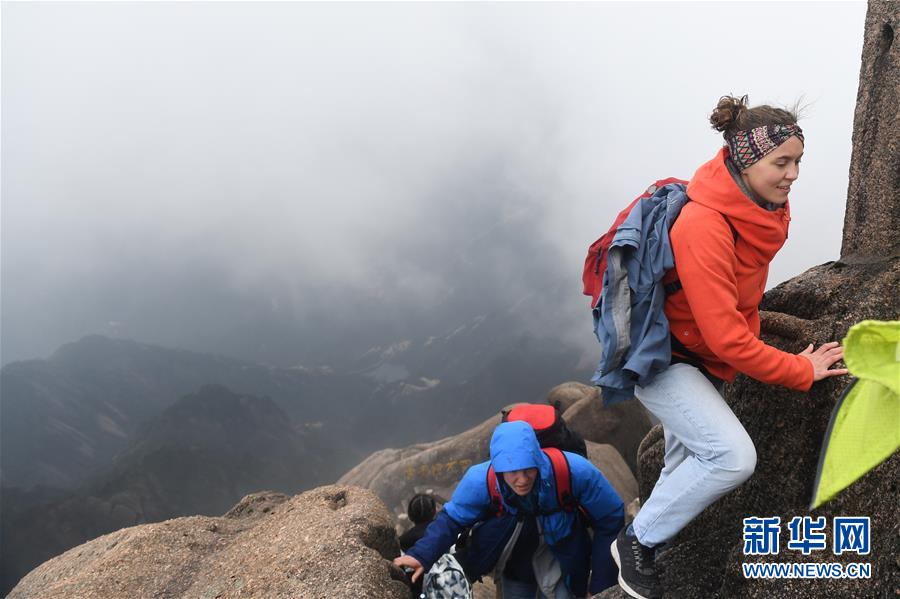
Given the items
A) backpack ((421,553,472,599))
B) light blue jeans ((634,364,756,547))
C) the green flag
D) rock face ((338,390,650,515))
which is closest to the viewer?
the green flag

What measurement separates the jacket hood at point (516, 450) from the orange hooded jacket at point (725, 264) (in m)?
2.12

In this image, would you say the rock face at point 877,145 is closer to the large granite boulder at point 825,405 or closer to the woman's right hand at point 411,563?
the large granite boulder at point 825,405

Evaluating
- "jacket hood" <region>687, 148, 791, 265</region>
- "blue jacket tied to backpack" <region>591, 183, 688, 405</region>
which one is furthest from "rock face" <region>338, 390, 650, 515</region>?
"jacket hood" <region>687, 148, 791, 265</region>

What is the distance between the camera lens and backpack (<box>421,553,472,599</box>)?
6578 millimetres

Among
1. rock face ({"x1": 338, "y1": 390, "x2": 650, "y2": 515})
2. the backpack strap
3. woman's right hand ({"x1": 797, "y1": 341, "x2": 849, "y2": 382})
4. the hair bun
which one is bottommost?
rock face ({"x1": 338, "y1": 390, "x2": 650, "y2": 515})

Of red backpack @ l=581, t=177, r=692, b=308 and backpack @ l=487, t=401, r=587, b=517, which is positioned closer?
red backpack @ l=581, t=177, r=692, b=308

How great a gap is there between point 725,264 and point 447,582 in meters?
4.74

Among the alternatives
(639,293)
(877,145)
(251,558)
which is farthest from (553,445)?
(877,145)

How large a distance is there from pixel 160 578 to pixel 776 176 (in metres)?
8.08

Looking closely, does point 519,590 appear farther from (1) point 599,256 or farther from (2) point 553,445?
(1) point 599,256

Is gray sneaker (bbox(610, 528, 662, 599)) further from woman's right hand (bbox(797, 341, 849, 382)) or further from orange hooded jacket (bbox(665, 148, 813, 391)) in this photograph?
woman's right hand (bbox(797, 341, 849, 382))

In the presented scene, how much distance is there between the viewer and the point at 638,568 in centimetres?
525

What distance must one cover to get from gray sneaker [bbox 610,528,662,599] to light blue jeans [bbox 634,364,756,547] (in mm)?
245

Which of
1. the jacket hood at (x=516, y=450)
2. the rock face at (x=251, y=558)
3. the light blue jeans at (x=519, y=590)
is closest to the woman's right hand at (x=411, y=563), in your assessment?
the rock face at (x=251, y=558)
